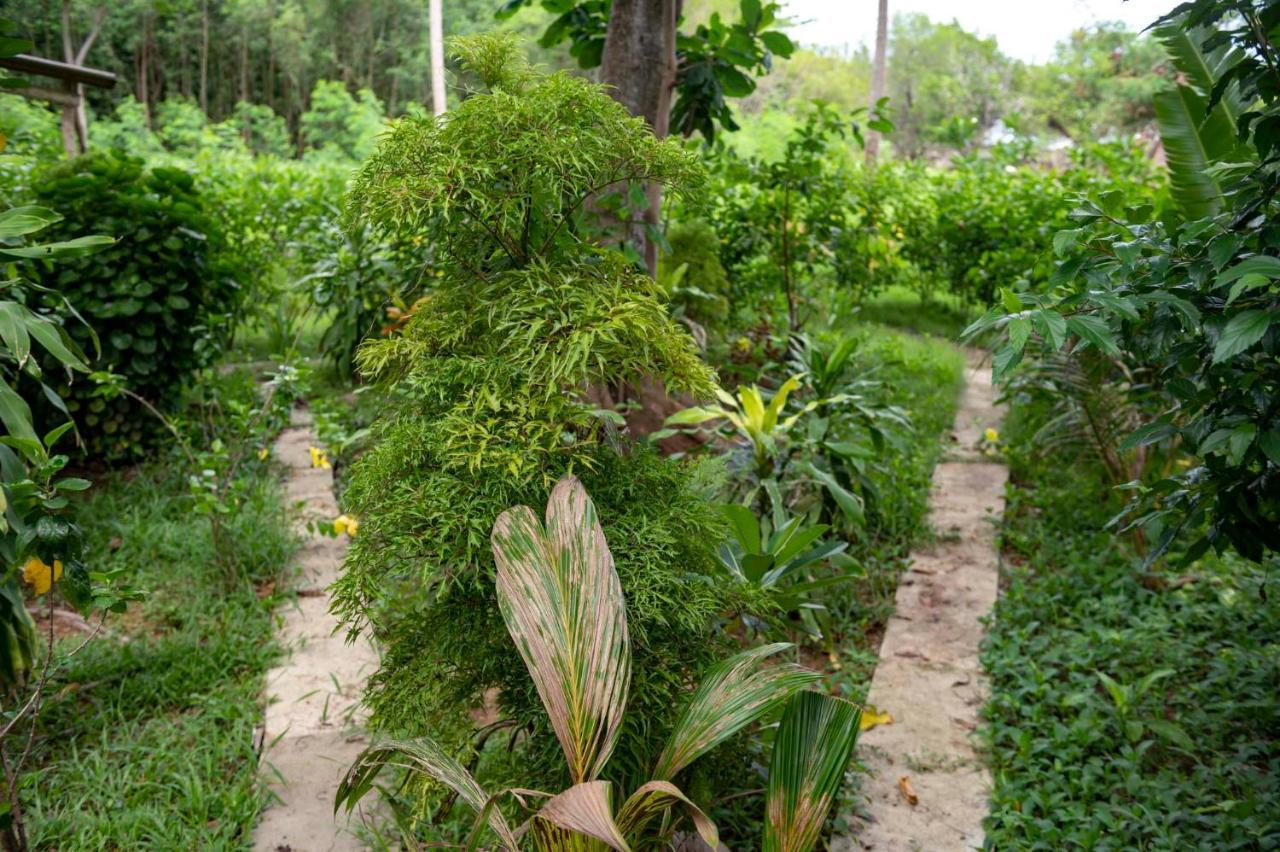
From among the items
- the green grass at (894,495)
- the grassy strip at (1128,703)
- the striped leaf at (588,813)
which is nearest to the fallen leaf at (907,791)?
the grassy strip at (1128,703)

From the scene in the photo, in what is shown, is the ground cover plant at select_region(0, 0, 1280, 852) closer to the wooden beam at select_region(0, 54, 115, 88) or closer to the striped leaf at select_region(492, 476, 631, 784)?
the striped leaf at select_region(492, 476, 631, 784)

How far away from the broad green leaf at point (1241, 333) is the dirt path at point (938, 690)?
1.34 metres

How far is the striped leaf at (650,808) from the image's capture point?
1501 millimetres

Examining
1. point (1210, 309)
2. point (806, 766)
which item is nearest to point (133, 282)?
point (806, 766)

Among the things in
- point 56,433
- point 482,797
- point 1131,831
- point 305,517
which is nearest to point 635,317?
point 482,797

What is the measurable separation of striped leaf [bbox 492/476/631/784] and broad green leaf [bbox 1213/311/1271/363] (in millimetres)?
1027

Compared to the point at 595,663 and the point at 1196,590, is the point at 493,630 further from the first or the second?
the point at 1196,590

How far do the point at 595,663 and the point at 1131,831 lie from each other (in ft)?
5.00

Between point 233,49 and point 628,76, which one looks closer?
point 628,76

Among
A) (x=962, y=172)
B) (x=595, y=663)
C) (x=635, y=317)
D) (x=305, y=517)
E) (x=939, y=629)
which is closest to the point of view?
(x=595, y=663)

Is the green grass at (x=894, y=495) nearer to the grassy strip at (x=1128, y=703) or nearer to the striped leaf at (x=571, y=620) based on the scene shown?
the grassy strip at (x=1128, y=703)

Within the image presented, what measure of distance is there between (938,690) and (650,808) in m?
1.68

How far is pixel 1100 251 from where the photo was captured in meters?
1.90

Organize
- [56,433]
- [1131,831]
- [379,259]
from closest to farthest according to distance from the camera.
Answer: [56,433], [1131,831], [379,259]
